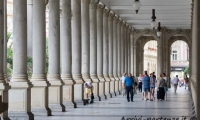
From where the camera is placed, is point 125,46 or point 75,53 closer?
point 75,53

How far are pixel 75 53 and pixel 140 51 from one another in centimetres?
4412

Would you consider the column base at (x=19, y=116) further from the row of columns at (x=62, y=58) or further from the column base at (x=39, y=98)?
the column base at (x=39, y=98)

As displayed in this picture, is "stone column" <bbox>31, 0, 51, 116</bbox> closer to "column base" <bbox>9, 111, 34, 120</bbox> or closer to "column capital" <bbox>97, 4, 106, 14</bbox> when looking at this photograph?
"column base" <bbox>9, 111, 34, 120</bbox>

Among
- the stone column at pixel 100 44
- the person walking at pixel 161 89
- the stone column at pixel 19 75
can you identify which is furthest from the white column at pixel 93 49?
the stone column at pixel 19 75

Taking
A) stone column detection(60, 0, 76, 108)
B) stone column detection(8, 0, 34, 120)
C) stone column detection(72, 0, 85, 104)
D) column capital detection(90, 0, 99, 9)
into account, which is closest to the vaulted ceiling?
column capital detection(90, 0, 99, 9)

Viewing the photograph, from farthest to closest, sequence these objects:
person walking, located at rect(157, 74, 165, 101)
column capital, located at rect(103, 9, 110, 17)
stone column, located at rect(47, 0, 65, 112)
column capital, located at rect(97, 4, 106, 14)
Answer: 1. column capital, located at rect(103, 9, 110, 17)
2. column capital, located at rect(97, 4, 106, 14)
3. person walking, located at rect(157, 74, 165, 101)
4. stone column, located at rect(47, 0, 65, 112)

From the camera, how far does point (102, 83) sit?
125 ft

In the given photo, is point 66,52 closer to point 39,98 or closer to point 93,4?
point 39,98

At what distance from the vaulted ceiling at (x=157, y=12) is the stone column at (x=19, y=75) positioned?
2034cm

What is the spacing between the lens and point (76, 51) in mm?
29484

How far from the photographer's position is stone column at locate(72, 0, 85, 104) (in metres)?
29.4

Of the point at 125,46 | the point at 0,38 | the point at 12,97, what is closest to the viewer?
the point at 0,38

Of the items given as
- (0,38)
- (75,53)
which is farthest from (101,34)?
(0,38)

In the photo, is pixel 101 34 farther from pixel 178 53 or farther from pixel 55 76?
pixel 178 53
